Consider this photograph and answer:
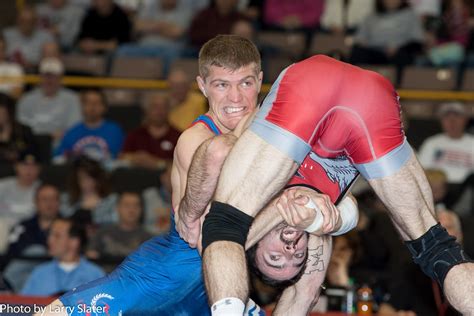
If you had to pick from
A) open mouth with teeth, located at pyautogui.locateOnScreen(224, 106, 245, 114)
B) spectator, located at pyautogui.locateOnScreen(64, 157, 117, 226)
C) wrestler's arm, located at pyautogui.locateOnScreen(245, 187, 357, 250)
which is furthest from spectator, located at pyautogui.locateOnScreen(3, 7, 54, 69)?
wrestler's arm, located at pyautogui.locateOnScreen(245, 187, 357, 250)

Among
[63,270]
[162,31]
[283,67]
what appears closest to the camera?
[63,270]

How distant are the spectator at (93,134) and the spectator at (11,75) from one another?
1356 millimetres

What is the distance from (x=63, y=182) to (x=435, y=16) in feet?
14.1

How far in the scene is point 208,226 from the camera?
4.61 m

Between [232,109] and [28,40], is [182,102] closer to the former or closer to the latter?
[28,40]

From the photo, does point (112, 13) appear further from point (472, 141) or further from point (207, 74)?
point (207, 74)

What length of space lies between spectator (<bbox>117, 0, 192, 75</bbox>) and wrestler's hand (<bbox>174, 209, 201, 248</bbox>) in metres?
5.70

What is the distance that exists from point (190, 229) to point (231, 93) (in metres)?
0.67

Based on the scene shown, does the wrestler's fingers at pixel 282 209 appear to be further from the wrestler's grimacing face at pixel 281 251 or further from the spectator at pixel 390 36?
the spectator at pixel 390 36

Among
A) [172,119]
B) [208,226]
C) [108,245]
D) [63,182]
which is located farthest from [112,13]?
[208,226]

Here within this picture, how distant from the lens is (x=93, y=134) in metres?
9.42

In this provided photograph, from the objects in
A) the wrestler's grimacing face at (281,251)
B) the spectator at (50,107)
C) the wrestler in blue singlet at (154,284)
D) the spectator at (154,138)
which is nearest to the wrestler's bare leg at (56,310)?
the wrestler in blue singlet at (154,284)

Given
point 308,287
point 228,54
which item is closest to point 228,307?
point 308,287

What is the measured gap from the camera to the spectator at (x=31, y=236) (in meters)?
7.82
